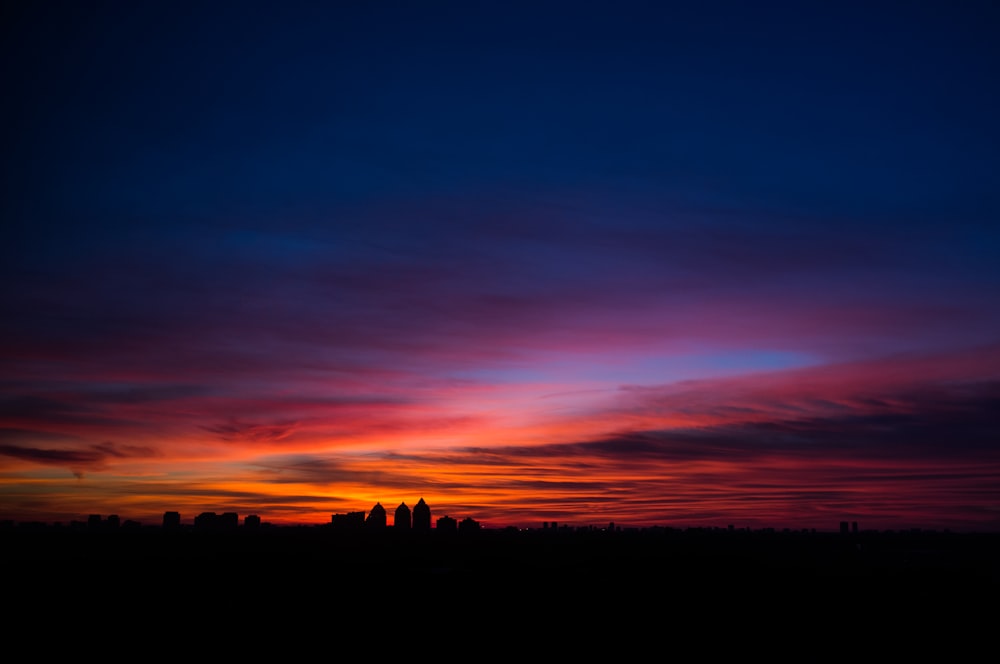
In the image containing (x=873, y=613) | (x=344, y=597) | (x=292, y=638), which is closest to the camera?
(x=292, y=638)

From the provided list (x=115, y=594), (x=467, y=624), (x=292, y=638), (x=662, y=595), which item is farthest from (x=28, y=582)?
(x=662, y=595)

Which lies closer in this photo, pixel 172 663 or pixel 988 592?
pixel 172 663

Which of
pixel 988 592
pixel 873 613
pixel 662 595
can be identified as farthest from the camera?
pixel 988 592

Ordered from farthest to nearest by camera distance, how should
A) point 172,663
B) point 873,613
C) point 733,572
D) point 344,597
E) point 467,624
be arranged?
point 733,572, point 344,597, point 873,613, point 467,624, point 172,663

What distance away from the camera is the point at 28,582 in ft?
408

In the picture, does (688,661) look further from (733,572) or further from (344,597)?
(733,572)

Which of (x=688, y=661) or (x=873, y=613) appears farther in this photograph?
(x=873, y=613)

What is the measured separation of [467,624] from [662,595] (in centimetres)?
4086

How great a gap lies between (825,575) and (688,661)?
4265 inches

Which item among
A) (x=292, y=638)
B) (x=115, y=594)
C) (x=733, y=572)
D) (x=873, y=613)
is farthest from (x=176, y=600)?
(x=733, y=572)

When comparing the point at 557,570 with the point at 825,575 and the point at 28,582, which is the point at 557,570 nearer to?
the point at 825,575

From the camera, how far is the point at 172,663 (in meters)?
60.3

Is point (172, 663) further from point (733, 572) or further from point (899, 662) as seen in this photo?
point (733, 572)

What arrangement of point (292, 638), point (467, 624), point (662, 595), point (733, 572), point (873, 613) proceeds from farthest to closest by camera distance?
point (733, 572)
point (662, 595)
point (873, 613)
point (467, 624)
point (292, 638)
